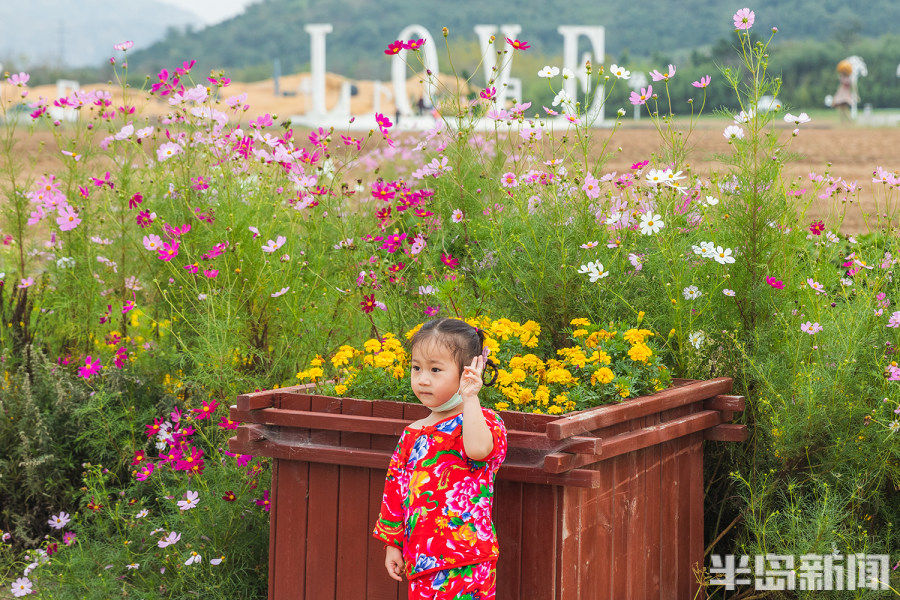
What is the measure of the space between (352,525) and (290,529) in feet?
0.70

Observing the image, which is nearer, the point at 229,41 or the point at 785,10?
the point at 785,10

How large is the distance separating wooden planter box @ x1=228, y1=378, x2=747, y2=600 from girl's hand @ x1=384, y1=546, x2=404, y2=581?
0.23 metres

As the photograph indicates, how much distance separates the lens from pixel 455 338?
248 centimetres

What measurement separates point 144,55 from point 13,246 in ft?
314

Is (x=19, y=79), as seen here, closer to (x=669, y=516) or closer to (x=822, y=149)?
(x=669, y=516)

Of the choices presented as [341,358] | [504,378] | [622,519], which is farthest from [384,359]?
[622,519]

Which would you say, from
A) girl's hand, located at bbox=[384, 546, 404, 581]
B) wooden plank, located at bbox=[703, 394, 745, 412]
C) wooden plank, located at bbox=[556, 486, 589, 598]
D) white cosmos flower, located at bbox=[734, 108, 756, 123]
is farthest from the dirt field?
girl's hand, located at bbox=[384, 546, 404, 581]

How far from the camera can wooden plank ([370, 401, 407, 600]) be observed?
2752 mm

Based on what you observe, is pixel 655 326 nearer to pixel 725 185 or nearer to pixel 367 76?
pixel 725 185

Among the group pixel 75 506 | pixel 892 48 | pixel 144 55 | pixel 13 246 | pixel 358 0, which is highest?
pixel 358 0

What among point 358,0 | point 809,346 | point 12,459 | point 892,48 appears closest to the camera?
point 809,346

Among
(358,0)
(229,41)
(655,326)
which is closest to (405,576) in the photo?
(655,326)

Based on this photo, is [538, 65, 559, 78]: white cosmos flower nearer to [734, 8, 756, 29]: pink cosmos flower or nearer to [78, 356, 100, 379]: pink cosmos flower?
[734, 8, 756, 29]: pink cosmos flower

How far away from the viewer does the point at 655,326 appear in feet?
11.4
